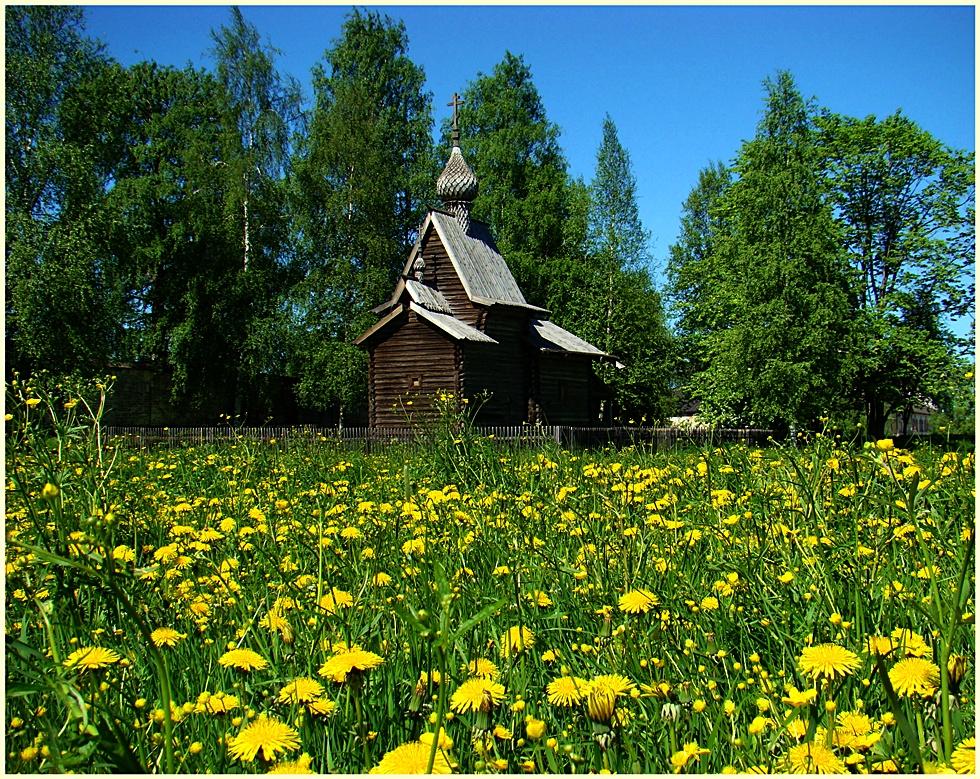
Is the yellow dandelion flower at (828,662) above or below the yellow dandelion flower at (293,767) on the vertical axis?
above

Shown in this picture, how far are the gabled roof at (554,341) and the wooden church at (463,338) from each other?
0.15 ft

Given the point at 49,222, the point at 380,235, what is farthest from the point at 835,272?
the point at 49,222

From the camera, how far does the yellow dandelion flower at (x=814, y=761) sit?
1438 millimetres

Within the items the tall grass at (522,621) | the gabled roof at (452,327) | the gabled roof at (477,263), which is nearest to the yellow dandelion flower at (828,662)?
the tall grass at (522,621)

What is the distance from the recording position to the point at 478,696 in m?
1.67

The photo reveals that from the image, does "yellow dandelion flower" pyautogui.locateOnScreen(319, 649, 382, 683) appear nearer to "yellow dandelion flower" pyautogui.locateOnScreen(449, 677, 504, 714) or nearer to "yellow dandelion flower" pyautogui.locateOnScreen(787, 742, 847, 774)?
"yellow dandelion flower" pyautogui.locateOnScreen(449, 677, 504, 714)

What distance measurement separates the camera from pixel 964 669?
66.4 inches

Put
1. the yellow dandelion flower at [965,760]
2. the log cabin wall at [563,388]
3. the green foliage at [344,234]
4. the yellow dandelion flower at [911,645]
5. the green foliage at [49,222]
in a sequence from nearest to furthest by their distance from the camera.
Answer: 1. the yellow dandelion flower at [965,760]
2. the yellow dandelion flower at [911,645]
3. the green foliage at [49,222]
4. the log cabin wall at [563,388]
5. the green foliage at [344,234]

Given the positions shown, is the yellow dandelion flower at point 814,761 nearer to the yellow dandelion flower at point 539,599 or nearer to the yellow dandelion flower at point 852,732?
the yellow dandelion flower at point 852,732

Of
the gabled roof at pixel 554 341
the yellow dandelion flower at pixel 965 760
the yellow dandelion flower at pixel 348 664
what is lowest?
the yellow dandelion flower at pixel 965 760

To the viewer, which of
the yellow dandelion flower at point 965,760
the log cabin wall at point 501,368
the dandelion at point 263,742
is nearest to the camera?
the yellow dandelion flower at point 965,760

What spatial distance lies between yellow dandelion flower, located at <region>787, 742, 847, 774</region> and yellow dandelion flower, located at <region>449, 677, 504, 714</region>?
21.9 inches

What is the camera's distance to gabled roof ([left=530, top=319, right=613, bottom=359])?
82.0 feet

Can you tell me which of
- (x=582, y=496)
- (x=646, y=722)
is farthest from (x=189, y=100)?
(x=646, y=722)
